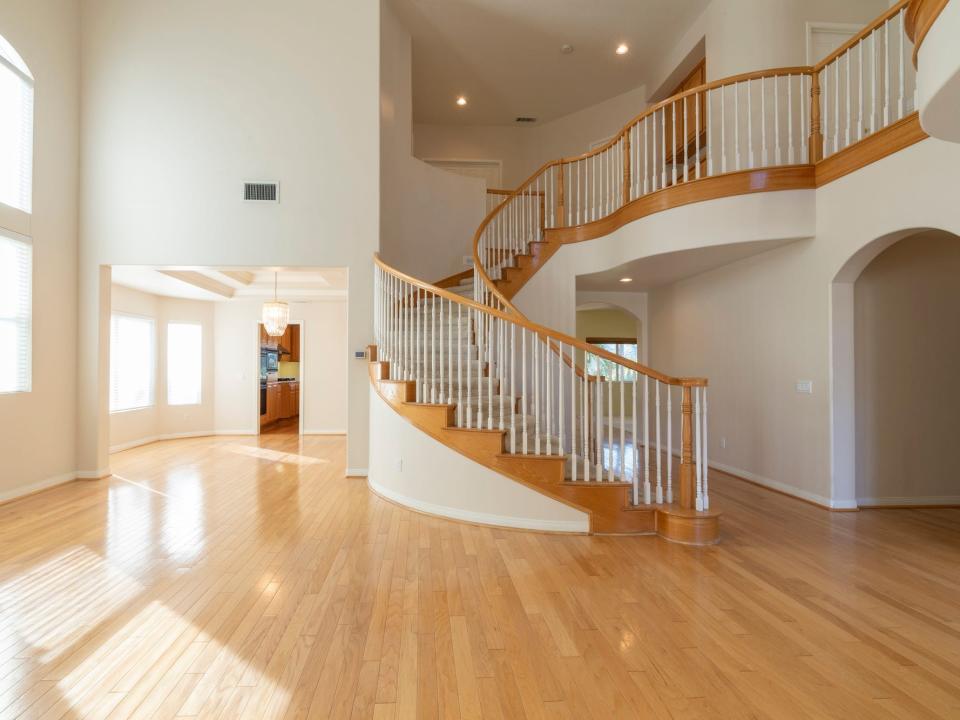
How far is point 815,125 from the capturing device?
15.3 ft

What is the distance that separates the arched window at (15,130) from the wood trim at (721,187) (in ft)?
20.7

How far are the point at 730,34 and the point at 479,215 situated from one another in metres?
3.93

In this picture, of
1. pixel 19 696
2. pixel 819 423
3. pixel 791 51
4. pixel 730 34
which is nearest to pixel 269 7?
pixel 730 34

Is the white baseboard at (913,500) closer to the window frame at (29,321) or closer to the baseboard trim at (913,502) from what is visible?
the baseboard trim at (913,502)

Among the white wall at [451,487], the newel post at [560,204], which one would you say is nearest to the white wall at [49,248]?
the white wall at [451,487]

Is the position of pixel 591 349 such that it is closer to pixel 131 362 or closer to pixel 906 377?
pixel 906 377

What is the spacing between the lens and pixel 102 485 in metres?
5.44

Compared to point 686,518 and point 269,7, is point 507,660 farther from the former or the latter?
point 269,7

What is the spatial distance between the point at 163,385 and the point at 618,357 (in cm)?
827

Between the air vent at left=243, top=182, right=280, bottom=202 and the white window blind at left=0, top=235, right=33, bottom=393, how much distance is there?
2.18 meters

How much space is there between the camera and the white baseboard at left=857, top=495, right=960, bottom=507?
15.4ft

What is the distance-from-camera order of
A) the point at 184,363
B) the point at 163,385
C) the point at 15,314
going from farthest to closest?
1. the point at 184,363
2. the point at 163,385
3. the point at 15,314

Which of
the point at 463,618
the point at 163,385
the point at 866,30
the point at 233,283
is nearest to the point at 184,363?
the point at 163,385

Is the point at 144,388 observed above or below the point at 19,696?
above
